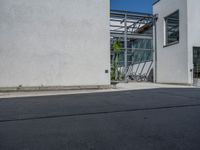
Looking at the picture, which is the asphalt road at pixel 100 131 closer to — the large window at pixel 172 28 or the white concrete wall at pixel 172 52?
the white concrete wall at pixel 172 52

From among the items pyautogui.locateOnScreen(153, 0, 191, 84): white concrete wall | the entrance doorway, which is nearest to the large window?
pyautogui.locateOnScreen(153, 0, 191, 84): white concrete wall

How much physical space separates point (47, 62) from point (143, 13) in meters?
11.3

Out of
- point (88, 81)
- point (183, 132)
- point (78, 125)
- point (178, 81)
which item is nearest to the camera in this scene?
point (183, 132)

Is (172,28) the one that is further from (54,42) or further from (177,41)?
(54,42)

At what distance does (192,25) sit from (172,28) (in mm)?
1990

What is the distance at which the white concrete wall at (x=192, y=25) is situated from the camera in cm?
1200

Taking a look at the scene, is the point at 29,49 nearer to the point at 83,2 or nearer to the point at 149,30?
the point at 83,2

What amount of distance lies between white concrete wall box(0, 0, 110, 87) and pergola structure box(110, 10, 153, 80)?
5.72m

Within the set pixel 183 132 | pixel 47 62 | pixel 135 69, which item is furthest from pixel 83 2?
pixel 135 69

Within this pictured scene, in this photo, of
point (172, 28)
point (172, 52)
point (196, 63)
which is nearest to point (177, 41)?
point (172, 52)

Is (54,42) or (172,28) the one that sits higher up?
(172,28)

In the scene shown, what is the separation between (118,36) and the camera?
16.1 metres

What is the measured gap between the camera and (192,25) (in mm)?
12055

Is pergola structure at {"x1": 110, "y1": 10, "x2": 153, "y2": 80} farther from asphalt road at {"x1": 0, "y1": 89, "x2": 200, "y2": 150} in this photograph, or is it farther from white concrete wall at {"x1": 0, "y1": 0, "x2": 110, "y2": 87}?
asphalt road at {"x1": 0, "y1": 89, "x2": 200, "y2": 150}
